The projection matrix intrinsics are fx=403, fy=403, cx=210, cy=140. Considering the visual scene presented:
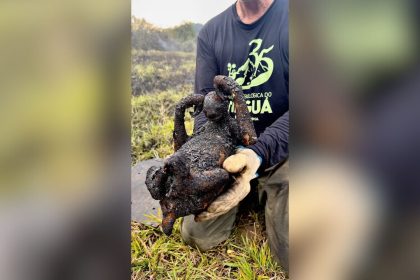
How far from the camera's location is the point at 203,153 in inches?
37.4

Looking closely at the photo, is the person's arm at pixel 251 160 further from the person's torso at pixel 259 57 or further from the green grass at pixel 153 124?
the green grass at pixel 153 124

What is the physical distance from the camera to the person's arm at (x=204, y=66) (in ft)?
3.31

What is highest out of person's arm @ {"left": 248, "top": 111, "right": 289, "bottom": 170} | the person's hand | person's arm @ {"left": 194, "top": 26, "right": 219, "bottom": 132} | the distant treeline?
the distant treeline

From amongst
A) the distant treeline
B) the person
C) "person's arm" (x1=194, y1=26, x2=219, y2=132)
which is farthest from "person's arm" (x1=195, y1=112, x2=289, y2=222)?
the distant treeline

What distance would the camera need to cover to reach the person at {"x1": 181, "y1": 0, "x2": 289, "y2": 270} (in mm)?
968

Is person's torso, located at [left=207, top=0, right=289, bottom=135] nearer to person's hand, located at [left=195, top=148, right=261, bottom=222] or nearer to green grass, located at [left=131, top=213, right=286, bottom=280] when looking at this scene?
person's hand, located at [left=195, top=148, right=261, bottom=222]

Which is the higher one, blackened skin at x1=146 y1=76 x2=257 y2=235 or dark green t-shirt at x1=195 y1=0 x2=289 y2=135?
dark green t-shirt at x1=195 y1=0 x2=289 y2=135

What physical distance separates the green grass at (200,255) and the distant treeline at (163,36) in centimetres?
43

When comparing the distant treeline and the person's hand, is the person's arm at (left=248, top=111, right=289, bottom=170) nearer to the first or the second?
the person's hand

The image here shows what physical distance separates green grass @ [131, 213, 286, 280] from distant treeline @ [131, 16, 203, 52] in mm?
431

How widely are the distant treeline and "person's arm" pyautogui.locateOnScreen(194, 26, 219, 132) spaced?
0.02 meters
